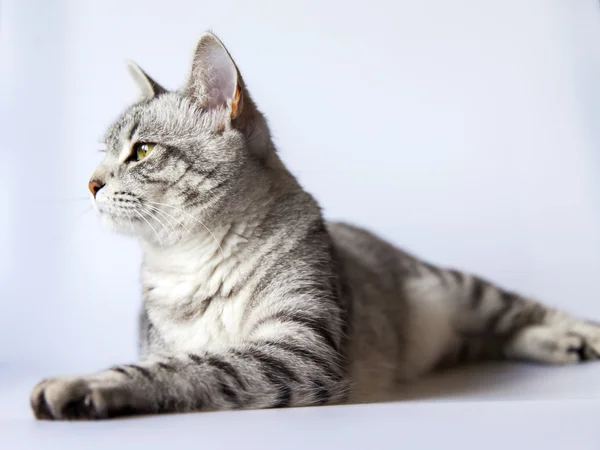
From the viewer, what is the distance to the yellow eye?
174 cm

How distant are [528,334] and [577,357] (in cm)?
19

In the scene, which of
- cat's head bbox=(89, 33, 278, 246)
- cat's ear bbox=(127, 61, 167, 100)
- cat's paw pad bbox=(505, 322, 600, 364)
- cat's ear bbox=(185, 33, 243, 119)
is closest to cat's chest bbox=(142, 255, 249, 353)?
cat's head bbox=(89, 33, 278, 246)

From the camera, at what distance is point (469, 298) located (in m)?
2.49

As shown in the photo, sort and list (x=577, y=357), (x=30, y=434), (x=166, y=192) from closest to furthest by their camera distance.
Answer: (x=30, y=434), (x=166, y=192), (x=577, y=357)

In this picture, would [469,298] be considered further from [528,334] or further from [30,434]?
[30,434]

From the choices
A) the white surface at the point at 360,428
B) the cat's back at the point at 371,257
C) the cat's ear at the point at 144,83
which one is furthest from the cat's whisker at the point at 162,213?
the cat's back at the point at 371,257

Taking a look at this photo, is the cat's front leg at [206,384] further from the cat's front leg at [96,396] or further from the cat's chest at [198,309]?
the cat's chest at [198,309]

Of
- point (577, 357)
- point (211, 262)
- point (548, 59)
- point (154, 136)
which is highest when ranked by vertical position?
point (548, 59)

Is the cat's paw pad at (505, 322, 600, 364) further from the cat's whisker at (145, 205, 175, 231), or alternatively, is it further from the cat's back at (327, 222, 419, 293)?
the cat's whisker at (145, 205, 175, 231)

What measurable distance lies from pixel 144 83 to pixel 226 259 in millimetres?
634

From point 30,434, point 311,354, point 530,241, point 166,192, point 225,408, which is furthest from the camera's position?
point 530,241

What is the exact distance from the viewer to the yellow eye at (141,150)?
1735mm

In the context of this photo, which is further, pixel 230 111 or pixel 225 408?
pixel 230 111

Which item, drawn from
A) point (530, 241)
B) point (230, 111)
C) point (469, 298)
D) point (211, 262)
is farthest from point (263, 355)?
point (530, 241)
